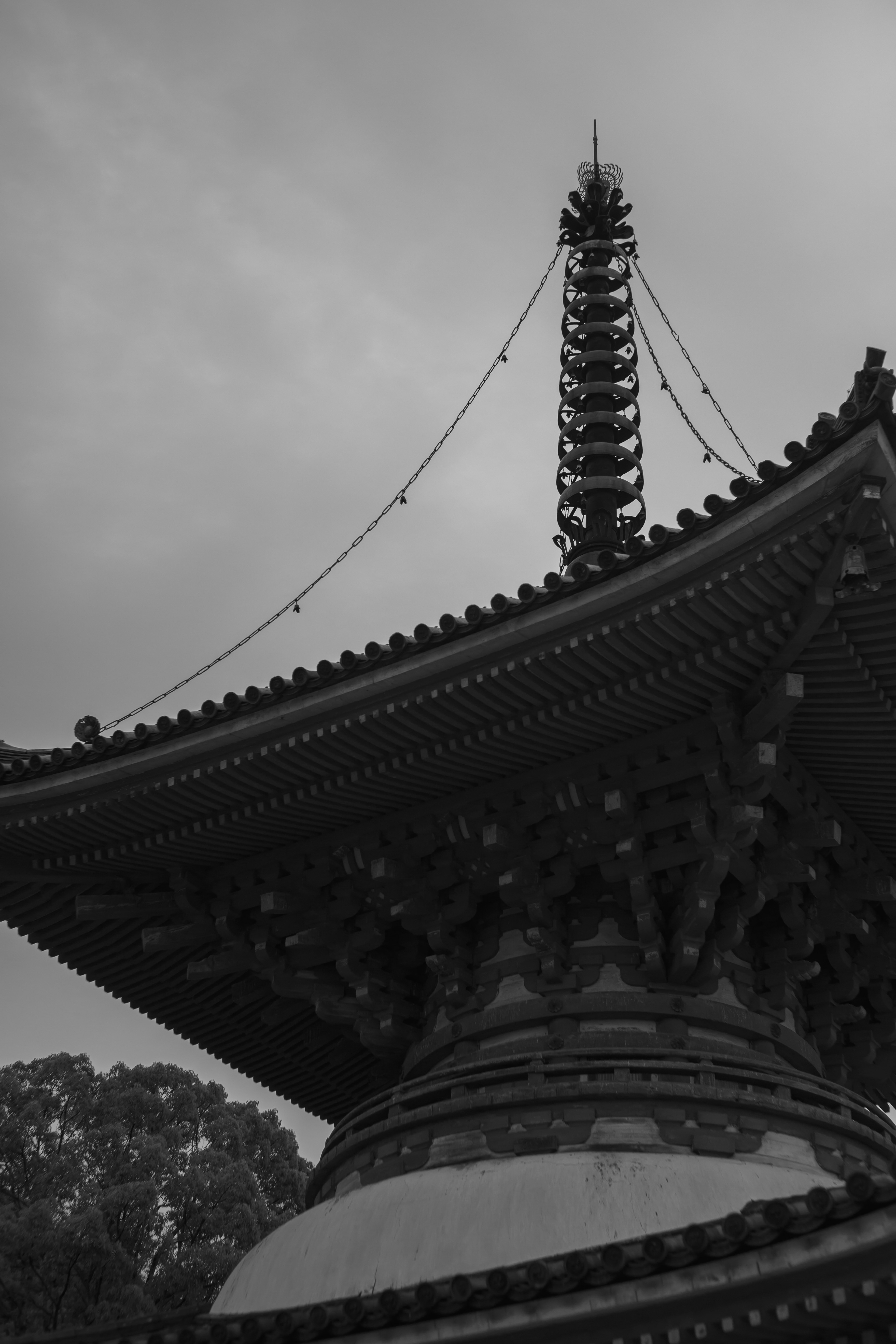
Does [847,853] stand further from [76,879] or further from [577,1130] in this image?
[76,879]

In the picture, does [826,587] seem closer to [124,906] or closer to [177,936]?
[177,936]

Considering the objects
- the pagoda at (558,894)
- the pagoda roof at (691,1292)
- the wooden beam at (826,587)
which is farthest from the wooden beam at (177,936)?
the wooden beam at (826,587)

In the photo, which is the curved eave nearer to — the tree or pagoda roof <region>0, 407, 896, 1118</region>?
pagoda roof <region>0, 407, 896, 1118</region>

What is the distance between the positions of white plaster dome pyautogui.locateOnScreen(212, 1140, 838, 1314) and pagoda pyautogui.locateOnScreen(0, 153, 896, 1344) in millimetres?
24

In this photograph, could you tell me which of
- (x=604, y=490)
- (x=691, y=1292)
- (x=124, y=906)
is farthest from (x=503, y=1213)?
(x=604, y=490)

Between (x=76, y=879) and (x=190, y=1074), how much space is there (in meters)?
19.9

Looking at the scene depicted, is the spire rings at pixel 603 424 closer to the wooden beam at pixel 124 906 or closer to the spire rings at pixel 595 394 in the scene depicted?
the spire rings at pixel 595 394

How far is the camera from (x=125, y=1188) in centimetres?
2570

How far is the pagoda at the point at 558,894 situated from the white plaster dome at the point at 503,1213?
24 mm

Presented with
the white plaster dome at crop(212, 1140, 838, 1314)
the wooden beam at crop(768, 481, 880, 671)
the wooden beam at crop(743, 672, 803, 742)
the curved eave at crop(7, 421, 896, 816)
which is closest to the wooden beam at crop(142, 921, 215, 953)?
the curved eave at crop(7, 421, 896, 816)

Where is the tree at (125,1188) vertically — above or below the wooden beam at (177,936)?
above

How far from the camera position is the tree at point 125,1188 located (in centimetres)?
2447

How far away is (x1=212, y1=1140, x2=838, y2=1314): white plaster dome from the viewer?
909 cm

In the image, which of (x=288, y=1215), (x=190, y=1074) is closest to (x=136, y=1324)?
(x=288, y=1215)
